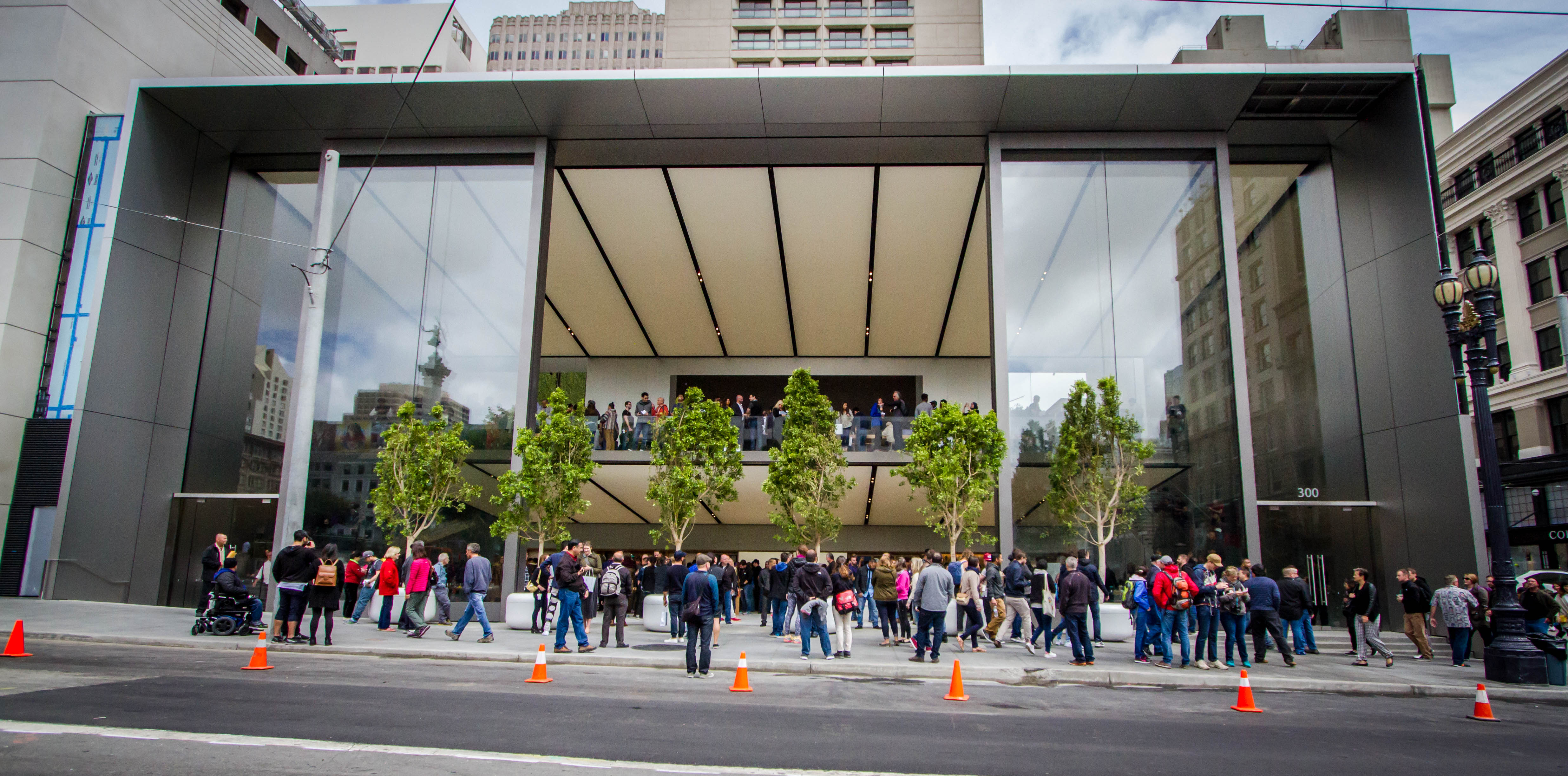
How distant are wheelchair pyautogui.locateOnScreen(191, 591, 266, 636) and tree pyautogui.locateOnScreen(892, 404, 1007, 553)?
11.5 meters

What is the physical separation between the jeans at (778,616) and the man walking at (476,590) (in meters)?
5.00

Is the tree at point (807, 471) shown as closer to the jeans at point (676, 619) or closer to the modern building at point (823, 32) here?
the jeans at point (676, 619)

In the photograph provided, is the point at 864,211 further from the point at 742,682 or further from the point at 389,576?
the point at 742,682

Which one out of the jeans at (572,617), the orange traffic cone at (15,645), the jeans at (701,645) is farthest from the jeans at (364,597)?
the jeans at (701,645)

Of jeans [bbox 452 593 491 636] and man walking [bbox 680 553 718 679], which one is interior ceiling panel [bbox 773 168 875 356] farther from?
man walking [bbox 680 553 718 679]

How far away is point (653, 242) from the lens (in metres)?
23.8

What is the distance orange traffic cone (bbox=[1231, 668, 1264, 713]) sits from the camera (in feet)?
28.5

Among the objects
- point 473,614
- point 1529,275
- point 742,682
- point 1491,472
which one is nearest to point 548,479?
point 473,614

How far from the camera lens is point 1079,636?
1165cm

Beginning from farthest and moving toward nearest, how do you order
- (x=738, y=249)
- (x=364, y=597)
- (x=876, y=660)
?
(x=738, y=249) → (x=364, y=597) → (x=876, y=660)

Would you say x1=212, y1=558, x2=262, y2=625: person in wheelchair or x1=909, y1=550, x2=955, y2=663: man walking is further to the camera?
x1=212, y1=558, x2=262, y2=625: person in wheelchair

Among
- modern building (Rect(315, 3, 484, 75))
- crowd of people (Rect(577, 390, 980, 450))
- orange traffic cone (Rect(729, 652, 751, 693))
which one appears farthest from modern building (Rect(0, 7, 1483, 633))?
modern building (Rect(315, 3, 484, 75))

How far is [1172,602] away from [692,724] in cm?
766

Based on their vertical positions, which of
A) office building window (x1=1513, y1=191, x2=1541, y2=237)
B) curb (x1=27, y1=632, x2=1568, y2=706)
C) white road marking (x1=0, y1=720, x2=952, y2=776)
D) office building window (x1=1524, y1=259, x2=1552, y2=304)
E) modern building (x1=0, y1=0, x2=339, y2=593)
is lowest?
curb (x1=27, y1=632, x2=1568, y2=706)
